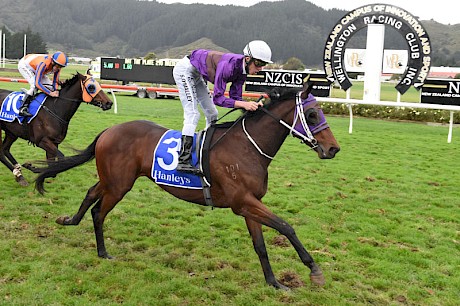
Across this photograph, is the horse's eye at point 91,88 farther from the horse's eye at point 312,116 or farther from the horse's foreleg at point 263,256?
the horse's eye at point 312,116

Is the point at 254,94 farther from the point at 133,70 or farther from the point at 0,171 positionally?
the point at 133,70

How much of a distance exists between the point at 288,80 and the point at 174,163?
433 inches

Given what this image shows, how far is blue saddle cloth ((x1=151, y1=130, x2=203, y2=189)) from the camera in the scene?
14.4 ft

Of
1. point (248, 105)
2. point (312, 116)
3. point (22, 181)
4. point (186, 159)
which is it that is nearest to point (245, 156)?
point (248, 105)

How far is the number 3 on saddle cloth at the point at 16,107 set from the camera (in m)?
7.20

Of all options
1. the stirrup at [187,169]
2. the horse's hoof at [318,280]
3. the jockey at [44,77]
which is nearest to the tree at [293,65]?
the jockey at [44,77]

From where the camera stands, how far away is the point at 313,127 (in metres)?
4.03

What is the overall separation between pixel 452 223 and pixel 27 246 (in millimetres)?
5040

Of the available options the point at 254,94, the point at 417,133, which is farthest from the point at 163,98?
the point at 417,133

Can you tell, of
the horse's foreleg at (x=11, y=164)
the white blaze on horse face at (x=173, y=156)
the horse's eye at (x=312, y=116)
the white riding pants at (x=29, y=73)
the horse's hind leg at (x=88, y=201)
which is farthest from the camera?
the white riding pants at (x=29, y=73)

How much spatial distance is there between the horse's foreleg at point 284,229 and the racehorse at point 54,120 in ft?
13.2

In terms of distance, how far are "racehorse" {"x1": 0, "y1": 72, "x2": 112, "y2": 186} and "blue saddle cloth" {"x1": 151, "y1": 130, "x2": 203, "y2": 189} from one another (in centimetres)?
307

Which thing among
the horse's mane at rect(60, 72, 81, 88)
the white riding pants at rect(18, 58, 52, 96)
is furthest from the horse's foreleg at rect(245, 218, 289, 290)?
the white riding pants at rect(18, 58, 52, 96)

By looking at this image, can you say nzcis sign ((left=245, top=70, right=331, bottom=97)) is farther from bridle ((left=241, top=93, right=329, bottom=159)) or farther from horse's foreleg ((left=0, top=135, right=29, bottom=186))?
bridle ((left=241, top=93, right=329, bottom=159))
